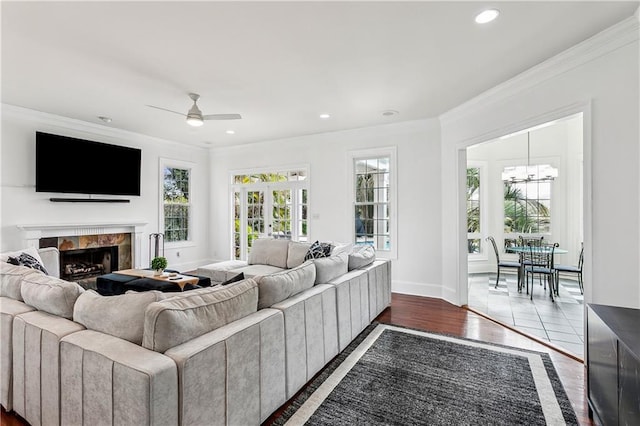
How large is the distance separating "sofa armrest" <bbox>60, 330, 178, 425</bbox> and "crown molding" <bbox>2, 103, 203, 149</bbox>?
181 inches

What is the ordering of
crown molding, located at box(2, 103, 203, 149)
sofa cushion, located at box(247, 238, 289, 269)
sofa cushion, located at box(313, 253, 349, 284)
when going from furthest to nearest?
sofa cushion, located at box(247, 238, 289, 269)
crown molding, located at box(2, 103, 203, 149)
sofa cushion, located at box(313, 253, 349, 284)

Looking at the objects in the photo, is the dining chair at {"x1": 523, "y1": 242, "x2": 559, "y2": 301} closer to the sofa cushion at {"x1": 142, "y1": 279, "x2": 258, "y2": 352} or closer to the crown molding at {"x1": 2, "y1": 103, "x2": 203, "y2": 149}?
the sofa cushion at {"x1": 142, "y1": 279, "x2": 258, "y2": 352}

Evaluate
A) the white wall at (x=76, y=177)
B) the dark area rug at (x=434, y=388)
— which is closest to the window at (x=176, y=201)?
the white wall at (x=76, y=177)

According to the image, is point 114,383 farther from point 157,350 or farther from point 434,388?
point 434,388

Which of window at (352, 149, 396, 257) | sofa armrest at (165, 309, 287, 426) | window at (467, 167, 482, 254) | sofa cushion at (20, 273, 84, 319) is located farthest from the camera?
window at (467, 167, 482, 254)

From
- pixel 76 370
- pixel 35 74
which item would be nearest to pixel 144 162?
pixel 35 74

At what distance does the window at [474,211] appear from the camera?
700 cm

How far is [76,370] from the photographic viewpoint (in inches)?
61.1

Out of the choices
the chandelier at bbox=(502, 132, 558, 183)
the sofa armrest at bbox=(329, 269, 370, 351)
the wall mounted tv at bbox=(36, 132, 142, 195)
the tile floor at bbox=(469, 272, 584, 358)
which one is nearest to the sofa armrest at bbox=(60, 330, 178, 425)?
the sofa armrest at bbox=(329, 269, 370, 351)

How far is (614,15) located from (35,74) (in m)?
5.27

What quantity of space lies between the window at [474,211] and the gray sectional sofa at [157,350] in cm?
553

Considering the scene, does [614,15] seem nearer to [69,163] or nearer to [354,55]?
[354,55]

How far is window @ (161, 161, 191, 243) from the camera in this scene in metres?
6.56

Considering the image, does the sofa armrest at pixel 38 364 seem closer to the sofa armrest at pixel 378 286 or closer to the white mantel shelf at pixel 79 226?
the sofa armrest at pixel 378 286
